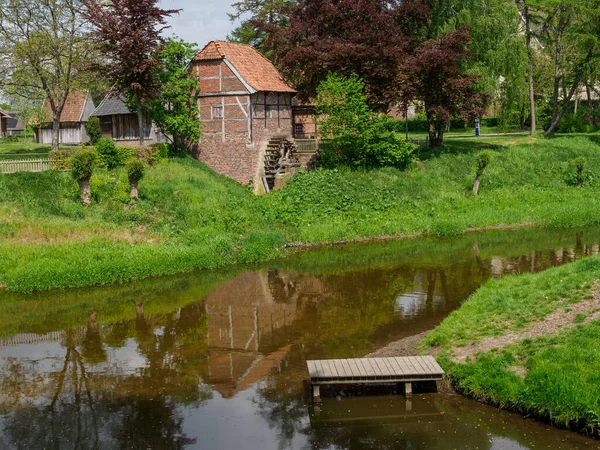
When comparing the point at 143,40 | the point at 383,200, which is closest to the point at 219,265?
the point at 383,200

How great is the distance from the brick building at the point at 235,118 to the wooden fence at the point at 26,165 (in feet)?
27.4

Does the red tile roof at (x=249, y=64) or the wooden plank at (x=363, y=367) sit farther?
the red tile roof at (x=249, y=64)

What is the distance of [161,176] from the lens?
3131 centimetres

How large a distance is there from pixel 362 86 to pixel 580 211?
12.7m

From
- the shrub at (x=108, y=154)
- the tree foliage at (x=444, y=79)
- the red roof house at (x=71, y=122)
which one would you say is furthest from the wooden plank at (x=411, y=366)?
the red roof house at (x=71, y=122)

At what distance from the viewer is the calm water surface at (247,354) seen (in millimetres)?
12406

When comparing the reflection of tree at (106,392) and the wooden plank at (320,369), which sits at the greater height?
the wooden plank at (320,369)

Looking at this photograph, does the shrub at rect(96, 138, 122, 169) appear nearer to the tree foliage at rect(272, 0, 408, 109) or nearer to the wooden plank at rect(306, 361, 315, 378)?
the tree foliage at rect(272, 0, 408, 109)

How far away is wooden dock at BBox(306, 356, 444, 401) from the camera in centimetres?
1350

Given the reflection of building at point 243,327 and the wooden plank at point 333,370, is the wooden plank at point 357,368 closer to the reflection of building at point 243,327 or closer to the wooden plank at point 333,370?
the wooden plank at point 333,370

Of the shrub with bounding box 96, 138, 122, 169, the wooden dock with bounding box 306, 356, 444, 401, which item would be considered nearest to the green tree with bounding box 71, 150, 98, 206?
the shrub with bounding box 96, 138, 122, 169

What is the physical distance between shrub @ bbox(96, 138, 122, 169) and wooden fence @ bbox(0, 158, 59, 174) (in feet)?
6.72

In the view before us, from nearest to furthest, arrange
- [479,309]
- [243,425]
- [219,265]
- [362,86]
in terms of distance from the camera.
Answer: [243,425], [479,309], [219,265], [362,86]

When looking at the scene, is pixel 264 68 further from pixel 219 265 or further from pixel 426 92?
pixel 219 265
